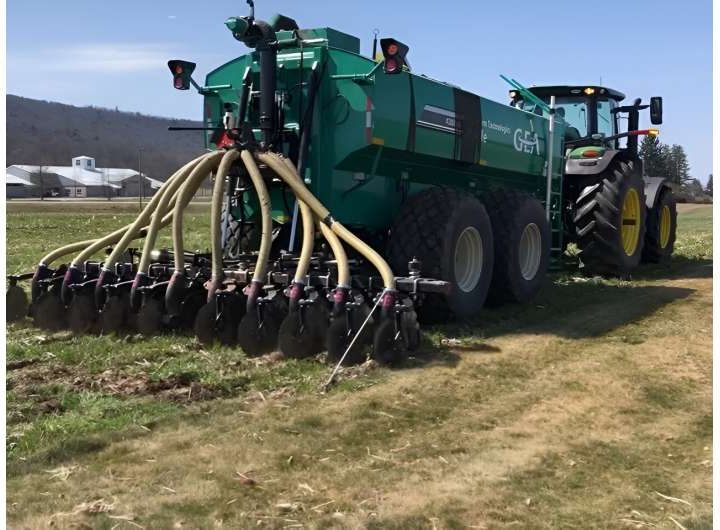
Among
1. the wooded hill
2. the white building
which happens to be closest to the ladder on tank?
the white building

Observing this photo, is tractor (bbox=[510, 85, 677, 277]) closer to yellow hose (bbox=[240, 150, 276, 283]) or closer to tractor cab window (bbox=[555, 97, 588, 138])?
tractor cab window (bbox=[555, 97, 588, 138])

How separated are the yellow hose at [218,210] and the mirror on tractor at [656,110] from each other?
23.4 ft

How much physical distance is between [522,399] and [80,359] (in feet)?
9.94

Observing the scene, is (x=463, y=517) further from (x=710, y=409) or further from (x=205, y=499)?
(x=710, y=409)

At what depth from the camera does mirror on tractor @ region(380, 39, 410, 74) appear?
615 centimetres

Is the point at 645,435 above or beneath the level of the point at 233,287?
beneath

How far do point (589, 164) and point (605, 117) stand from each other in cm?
141

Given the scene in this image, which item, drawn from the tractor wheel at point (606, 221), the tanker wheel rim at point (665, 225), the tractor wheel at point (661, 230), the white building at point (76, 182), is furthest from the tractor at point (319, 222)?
the white building at point (76, 182)

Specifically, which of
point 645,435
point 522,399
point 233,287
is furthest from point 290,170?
point 645,435

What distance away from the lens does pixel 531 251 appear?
871 centimetres

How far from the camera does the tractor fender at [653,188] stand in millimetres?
12466

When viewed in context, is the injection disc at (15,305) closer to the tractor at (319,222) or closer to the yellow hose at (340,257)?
the tractor at (319,222)

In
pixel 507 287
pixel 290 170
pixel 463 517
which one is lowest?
pixel 463 517

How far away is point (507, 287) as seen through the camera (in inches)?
315
